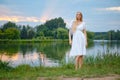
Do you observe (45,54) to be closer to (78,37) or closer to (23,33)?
(23,33)

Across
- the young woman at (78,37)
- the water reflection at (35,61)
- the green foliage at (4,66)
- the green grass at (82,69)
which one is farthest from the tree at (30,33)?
the young woman at (78,37)

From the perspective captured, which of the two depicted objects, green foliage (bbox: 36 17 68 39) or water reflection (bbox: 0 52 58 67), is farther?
green foliage (bbox: 36 17 68 39)

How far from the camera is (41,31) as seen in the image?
25.7 metres

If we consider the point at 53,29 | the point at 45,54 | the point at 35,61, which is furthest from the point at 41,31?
the point at 35,61

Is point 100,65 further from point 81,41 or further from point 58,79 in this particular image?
point 58,79

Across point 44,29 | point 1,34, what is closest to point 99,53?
point 44,29

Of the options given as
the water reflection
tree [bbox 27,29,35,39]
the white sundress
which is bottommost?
the water reflection

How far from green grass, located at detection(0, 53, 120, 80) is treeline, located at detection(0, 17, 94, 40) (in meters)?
13.7

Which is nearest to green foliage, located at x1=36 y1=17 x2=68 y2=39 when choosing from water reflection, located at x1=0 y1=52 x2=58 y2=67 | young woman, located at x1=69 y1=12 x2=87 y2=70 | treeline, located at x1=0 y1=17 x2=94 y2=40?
treeline, located at x1=0 y1=17 x2=94 y2=40

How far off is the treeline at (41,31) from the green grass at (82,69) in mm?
13742

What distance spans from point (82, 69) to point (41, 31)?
17.6 metres

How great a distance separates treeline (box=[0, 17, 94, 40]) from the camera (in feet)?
83.3

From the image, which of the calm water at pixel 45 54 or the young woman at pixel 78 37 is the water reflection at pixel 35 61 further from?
the young woman at pixel 78 37

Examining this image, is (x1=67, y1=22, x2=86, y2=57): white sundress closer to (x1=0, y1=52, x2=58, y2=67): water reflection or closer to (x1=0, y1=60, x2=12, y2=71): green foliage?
(x1=0, y1=52, x2=58, y2=67): water reflection
